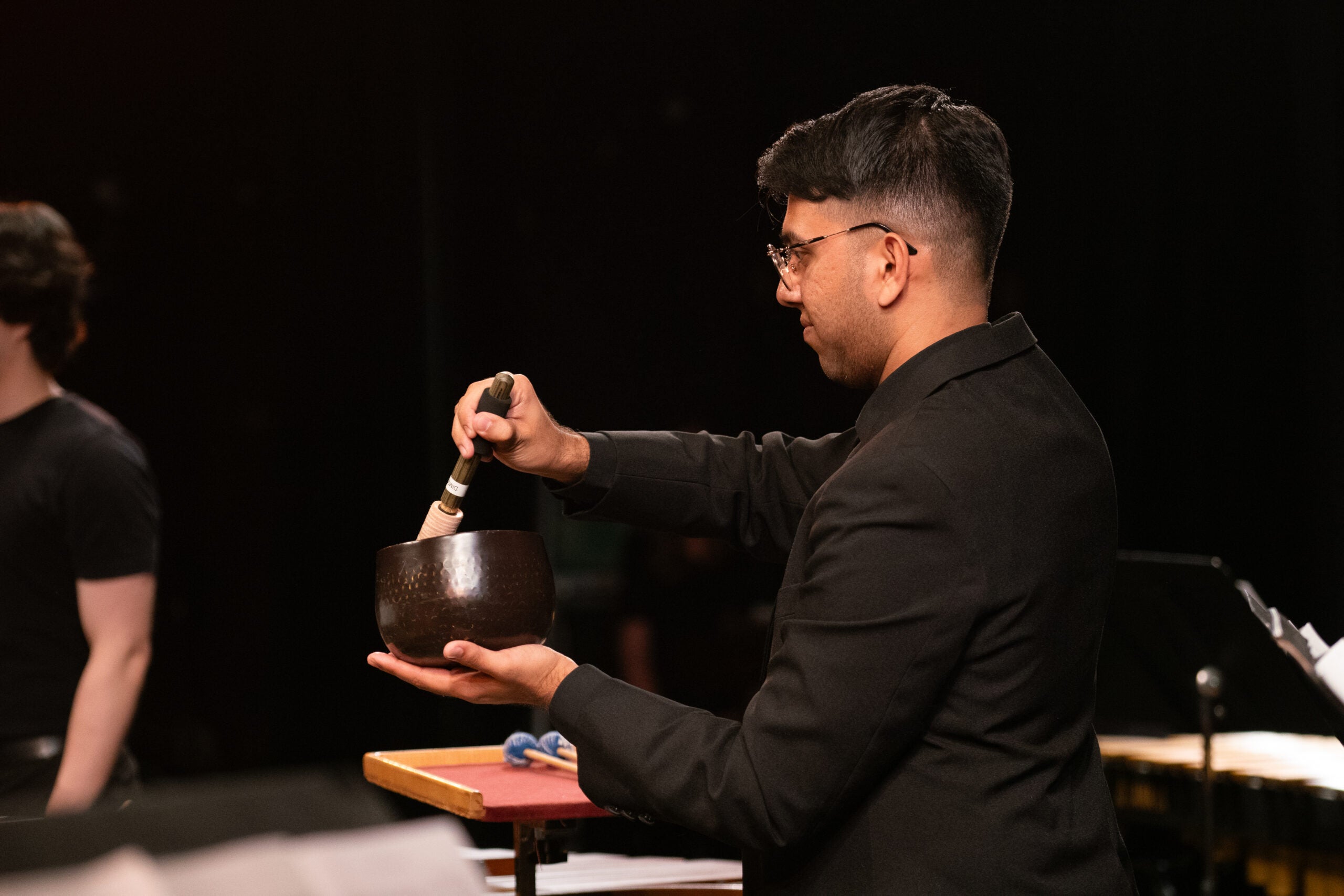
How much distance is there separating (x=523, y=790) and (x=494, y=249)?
2.59 m

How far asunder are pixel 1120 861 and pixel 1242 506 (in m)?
2.86

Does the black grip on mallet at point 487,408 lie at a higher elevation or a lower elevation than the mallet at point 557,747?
higher

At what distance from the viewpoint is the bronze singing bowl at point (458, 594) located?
1.25 m

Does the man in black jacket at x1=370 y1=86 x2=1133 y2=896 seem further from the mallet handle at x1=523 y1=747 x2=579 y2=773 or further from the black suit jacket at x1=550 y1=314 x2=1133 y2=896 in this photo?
the mallet handle at x1=523 y1=747 x2=579 y2=773

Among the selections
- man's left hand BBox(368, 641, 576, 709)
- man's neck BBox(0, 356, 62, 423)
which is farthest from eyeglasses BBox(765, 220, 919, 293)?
man's neck BBox(0, 356, 62, 423)

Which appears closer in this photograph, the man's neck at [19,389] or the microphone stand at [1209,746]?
the man's neck at [19,389]

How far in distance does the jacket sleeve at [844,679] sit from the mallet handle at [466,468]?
306mm

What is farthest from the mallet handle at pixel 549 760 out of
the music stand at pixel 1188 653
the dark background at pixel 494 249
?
the dark background at pixel 494 249

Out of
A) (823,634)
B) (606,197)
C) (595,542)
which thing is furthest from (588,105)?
(823,634)

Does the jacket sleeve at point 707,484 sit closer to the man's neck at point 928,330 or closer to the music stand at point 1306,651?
the man's neck at point 928,330

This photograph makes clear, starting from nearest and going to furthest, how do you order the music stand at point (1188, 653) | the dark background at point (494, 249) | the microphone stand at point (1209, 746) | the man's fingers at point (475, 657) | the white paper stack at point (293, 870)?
the white paper stack at point (293, 870), the man's fingers at point (475, 657), the microphone stand at point (1209, 746), the music stand at point (1188, 653), the dark background at point (494, 249)

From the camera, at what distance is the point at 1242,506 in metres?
3.87

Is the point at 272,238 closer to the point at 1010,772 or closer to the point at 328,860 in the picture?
the point at 1010,772

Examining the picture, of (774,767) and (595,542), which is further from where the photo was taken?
(595,542)
